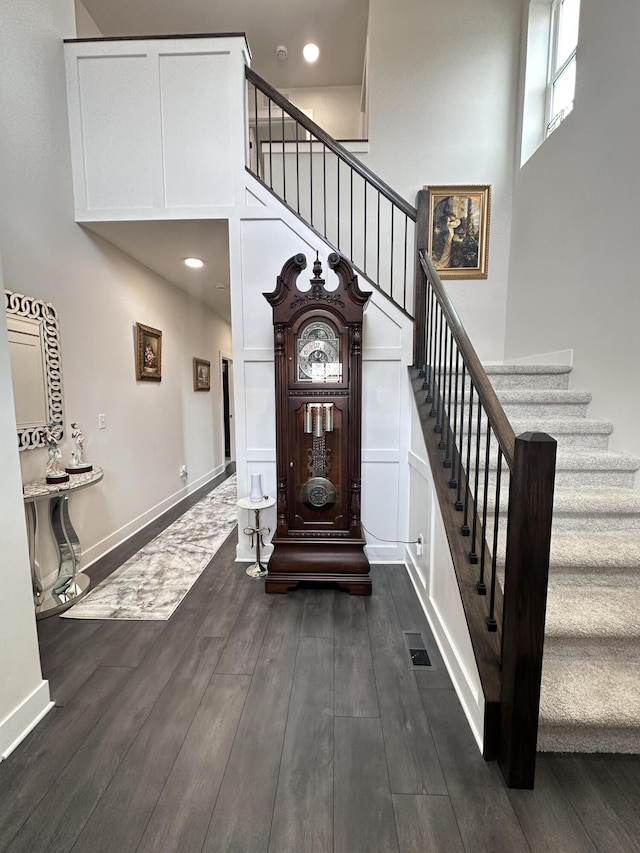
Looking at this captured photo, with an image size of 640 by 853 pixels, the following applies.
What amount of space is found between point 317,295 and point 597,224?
2.03 m

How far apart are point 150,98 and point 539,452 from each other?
11.1 feet

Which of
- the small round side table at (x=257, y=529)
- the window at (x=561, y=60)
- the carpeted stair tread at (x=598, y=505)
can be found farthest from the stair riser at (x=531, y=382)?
the window at (x=561, y=60)

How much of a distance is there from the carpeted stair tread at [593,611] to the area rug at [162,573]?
6.71ft

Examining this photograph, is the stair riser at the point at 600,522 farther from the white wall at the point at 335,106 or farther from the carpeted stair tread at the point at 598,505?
the white wall at the point at 335,106

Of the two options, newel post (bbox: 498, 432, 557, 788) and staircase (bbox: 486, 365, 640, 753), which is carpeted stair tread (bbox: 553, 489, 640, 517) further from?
newel post (bbox: 498, 432, 557, 788)

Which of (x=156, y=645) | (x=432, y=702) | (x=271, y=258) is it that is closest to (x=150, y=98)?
(x=271, y=258)

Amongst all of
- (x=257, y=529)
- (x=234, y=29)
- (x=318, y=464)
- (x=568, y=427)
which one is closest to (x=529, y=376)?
(x=568, y=427)

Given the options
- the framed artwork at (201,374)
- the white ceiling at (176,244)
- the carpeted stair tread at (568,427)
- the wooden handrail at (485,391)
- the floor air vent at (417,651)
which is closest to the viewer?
the wooden handrail at (485,391)

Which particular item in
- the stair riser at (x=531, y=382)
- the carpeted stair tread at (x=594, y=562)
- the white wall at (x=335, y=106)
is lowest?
the carpeted stair tread at (x=594, y=562)

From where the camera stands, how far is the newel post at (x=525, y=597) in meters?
1.09

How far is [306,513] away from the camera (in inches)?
97.0

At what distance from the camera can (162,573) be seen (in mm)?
2623

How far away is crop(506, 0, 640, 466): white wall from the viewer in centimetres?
217

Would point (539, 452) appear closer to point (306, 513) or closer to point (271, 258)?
point (306, 513)
